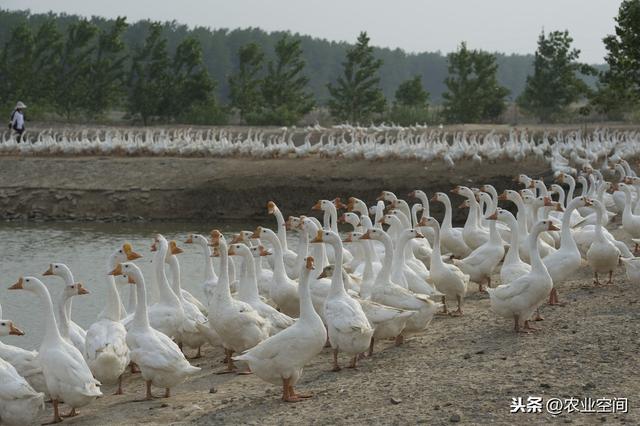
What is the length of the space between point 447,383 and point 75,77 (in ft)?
175

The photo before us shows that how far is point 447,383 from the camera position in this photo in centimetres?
870

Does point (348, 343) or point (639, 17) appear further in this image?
point (639, 17)

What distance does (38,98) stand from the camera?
58.8 meters

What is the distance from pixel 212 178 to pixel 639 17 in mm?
14246

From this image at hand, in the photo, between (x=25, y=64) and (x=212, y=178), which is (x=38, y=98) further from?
(x=212, y=178)

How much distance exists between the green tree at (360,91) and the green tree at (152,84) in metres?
10.0

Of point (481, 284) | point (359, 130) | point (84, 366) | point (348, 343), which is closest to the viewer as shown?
point (84, 366)

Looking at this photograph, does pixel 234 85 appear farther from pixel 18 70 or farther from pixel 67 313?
pixel 67 313

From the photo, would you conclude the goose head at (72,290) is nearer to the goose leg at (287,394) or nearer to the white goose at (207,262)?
the goose leg at (287,394)

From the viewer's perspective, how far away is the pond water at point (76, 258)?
50.7ft

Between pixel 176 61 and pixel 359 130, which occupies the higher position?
pixel 176 61

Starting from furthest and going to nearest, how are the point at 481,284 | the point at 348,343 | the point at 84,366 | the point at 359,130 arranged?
1. the point at 359,130
2. the point at 481,284
3. the point at 348,343
4. the point at 84,366

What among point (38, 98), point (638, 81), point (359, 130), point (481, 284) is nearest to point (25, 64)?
point (38, 98)

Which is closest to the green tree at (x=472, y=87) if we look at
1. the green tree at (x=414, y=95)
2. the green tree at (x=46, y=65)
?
the green tree at (x=414, y=95)
